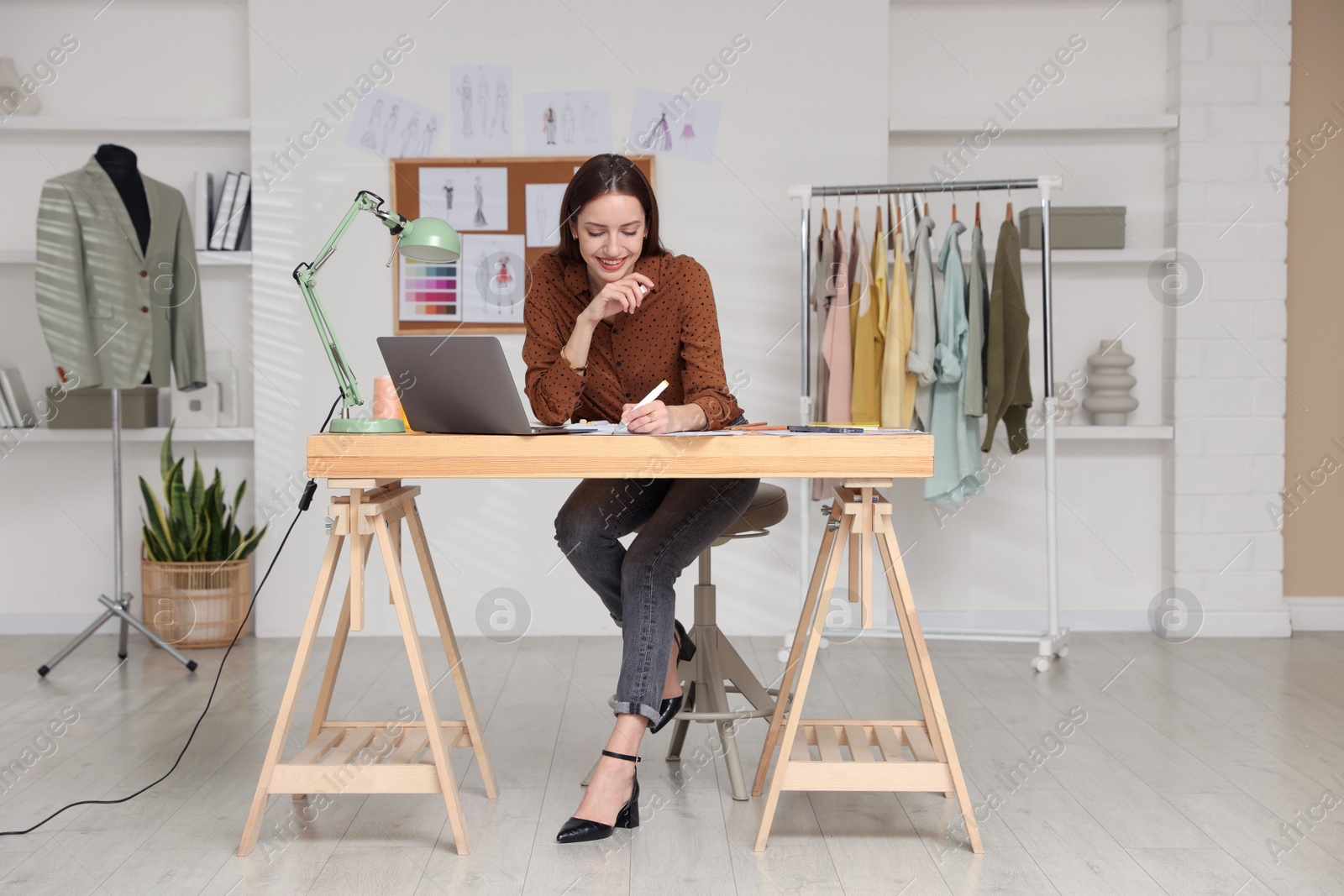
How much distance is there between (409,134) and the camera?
141 inches

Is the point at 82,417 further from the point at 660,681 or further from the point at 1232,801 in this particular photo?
the point at 1232,801

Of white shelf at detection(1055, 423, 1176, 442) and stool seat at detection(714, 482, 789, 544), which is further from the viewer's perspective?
white shelf at detection(1055, 423, 1176, 442)

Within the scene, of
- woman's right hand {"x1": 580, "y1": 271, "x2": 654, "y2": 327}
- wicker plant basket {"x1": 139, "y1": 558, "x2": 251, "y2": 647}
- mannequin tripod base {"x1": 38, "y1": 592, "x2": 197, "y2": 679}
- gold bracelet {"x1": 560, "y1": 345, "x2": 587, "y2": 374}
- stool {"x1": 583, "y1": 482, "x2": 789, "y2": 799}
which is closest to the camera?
woman's right hand {"x1": 580, "y1": 271, "x2": 654, "y2": 327}

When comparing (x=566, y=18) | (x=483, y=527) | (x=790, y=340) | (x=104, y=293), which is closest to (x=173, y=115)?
(x=104, y=293)

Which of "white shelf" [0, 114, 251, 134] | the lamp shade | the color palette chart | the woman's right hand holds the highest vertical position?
"white shelf" [0, 114, 251, 134]

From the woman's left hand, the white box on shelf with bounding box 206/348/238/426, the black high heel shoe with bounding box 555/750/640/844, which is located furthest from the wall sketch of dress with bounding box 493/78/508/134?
the black high heel shoe with bounding box 555/750/640/844

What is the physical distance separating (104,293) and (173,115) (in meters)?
0.90

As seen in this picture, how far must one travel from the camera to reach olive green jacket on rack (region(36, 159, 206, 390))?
3145 millimetres

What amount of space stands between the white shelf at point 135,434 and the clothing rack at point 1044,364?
1.82m

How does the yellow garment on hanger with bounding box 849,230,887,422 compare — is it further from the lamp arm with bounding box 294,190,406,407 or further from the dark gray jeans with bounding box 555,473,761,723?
the lamp arm with bounding box 294,190,406,407

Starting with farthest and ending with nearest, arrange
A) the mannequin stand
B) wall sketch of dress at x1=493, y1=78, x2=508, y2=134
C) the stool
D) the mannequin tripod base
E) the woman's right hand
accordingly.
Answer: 1. wall sketch of dress at x1=493, y1=78, x2=508, y2=134
2. the mannequin stand
3. the mannequin tripod base
4. the stool
5. the woman's right hand

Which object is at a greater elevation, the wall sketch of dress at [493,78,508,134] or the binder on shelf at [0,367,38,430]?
the wall sketch of dress at [493,78,508,134]

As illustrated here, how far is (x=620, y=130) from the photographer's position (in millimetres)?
3570

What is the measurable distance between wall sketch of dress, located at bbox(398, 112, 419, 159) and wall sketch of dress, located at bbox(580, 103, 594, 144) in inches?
21.0
